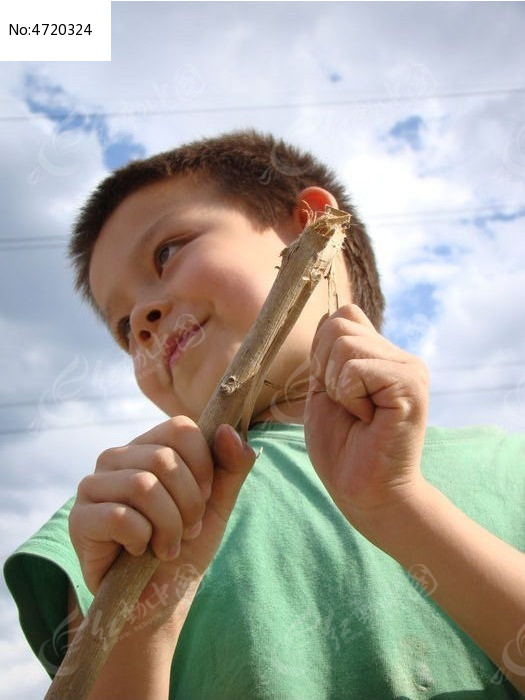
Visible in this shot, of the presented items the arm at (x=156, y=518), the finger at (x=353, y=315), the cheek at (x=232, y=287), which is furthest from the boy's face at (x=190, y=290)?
the arm at (x=156, y=518)

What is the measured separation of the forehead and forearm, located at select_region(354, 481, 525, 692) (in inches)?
52.8

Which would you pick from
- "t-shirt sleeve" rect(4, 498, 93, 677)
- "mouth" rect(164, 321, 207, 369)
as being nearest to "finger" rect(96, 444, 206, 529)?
"t-shirt sleeve" rect(4, 498, 93, 677)

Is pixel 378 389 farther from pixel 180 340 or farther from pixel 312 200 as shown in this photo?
pixel 312 200

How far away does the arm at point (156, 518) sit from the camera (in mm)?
1125

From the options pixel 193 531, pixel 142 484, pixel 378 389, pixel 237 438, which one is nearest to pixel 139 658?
pixel 193 531

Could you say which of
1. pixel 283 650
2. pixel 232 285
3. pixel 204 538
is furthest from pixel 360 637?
pixel 232 285

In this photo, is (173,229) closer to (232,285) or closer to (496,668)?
(232,285)

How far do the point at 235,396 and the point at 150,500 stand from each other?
0.71 feet

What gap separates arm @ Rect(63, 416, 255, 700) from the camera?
44.3 inches

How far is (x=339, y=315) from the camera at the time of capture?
1.35 metres

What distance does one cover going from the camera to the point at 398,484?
1259 mm

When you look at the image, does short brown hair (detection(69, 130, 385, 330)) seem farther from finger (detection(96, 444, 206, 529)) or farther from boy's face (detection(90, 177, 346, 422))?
finger (detection(96, 444, 206, 529))

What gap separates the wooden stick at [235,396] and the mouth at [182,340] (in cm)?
90

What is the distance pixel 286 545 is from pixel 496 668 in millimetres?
536
